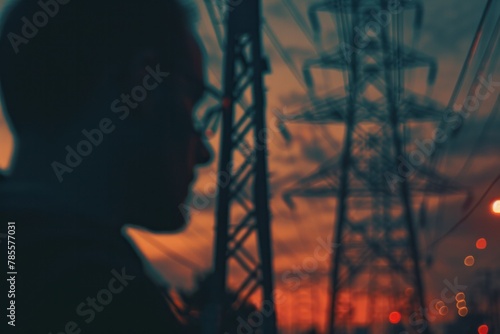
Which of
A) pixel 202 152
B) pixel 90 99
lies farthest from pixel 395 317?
pixel 90 99

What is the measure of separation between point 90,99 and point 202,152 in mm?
1276

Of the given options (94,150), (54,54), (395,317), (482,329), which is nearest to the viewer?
(94,150)

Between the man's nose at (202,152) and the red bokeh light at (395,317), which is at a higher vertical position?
the man's nose at (202,152)

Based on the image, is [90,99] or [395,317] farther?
[395,317]

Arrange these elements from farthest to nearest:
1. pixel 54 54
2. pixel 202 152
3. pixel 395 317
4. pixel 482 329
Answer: pixel 482 329
pixel 395 317
pixel 202 152
pixel 54 54

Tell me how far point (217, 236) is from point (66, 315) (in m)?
10.2

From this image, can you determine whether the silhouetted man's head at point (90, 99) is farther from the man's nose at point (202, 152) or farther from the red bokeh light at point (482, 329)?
the red bokeh light at point (482, 329)

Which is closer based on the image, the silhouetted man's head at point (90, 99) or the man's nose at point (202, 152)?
the silhouetted man's head at point (90, 99)

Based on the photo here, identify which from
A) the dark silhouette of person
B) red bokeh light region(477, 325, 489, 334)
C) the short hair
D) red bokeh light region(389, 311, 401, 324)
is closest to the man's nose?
the dark silhouette of person

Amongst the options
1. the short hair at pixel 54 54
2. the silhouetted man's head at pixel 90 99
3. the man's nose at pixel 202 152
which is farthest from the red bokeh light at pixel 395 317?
the short hair at pixel 54 54

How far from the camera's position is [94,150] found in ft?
14.4

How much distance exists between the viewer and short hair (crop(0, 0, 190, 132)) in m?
4.45

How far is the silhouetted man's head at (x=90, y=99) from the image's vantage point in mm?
4340

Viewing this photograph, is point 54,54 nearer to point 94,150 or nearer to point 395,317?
point 94,150
